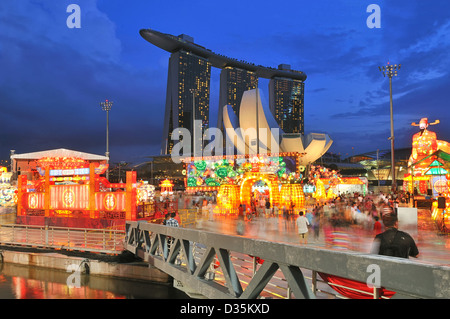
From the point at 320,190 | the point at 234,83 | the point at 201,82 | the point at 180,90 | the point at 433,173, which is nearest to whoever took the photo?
the point at 433,173

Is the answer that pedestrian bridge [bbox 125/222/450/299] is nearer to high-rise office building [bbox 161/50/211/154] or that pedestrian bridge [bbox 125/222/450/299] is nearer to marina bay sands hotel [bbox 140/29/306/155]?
marina bay sands hotel [bbox 140/29/306/155]

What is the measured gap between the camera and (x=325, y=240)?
1370cm

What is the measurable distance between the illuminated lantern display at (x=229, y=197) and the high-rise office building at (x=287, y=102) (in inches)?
5330

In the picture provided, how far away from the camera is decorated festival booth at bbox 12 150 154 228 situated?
16.9m

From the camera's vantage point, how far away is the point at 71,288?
1239 cm

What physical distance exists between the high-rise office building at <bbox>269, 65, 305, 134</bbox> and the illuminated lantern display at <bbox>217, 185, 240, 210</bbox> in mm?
135387

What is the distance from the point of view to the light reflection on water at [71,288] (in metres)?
11.5

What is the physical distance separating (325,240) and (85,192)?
1179cm

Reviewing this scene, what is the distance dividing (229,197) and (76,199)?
13.1 meters

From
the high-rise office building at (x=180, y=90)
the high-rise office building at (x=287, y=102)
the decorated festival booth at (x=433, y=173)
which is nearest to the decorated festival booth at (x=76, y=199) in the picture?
the decorated festival booth at (x=433, y=173)

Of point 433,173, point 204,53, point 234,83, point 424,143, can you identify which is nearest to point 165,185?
point 424,143

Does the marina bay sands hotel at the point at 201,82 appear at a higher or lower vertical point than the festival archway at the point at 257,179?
higher

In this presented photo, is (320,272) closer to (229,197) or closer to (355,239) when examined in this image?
(355,239)

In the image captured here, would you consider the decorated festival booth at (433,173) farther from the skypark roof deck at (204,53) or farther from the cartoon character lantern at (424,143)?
the skypark roof deck at (204,53)
